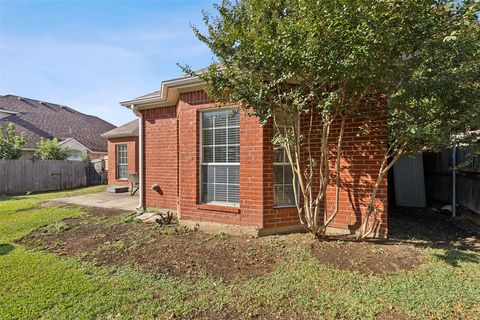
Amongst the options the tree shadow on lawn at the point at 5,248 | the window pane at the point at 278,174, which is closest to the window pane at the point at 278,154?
the window pane at the point at 278,174

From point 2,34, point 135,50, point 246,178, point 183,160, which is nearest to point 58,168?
point 2,34

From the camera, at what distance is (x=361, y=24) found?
4.11 metres

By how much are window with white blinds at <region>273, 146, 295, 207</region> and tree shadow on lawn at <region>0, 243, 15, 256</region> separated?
5.54 meters

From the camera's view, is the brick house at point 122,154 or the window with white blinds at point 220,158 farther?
the brick house at point 122,154

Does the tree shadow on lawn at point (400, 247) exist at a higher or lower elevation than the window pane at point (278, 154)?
lower

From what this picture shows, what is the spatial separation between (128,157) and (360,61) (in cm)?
1448

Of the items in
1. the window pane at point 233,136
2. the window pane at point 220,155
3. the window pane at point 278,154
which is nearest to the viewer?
the window pane at point 278,154

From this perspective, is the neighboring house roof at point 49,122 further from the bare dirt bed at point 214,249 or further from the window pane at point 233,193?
the window pane at point 233,193

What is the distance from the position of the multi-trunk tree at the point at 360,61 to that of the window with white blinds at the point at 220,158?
1298mm

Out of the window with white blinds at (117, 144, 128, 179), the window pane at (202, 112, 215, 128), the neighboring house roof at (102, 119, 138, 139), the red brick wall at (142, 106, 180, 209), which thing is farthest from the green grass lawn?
the window with white blinds at (117, 144, 128, 179)

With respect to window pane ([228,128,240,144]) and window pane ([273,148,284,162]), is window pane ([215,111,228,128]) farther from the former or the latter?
window pane ([273,148,284,162])

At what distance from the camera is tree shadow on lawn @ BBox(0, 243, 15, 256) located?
6051mm

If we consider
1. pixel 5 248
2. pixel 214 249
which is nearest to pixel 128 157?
pixel 5 248

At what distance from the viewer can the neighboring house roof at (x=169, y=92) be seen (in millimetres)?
6918
